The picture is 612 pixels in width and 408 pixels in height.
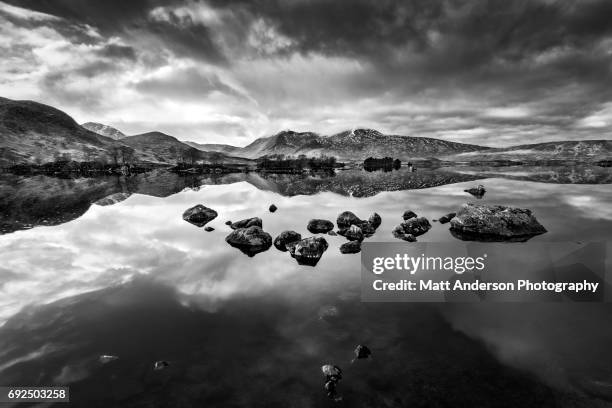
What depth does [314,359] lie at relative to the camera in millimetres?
10234

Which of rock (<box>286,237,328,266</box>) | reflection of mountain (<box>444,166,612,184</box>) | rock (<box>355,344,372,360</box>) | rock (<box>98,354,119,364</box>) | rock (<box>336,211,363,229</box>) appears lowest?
rock (<box>98,354,119,364</box>)

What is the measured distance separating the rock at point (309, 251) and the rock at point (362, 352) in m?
9.42

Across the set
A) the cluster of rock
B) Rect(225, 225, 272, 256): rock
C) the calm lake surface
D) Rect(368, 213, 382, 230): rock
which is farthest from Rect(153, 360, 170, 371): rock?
Rect(368, 213, 382, 230): rock

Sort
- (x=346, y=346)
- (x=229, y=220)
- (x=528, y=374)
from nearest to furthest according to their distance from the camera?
1. (x=528, y=374)
2. (x=346, y=346)
3. (x=229, y=220)

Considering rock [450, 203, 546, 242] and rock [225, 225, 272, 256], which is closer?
rock [225, 225, 272, 256]

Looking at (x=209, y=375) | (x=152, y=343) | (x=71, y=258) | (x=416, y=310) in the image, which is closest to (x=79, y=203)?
(x=71, y=258)

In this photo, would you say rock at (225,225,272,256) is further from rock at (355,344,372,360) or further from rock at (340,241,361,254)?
rock at (355,344,372,360)

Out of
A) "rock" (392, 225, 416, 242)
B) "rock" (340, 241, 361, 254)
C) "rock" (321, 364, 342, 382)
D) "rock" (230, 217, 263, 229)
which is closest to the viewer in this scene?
"rock" (321, 364, 342, 382)

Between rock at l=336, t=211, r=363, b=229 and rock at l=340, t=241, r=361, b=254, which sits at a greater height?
rock at l=336, t=211, r=363, b=229

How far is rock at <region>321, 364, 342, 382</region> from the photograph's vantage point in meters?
9.15

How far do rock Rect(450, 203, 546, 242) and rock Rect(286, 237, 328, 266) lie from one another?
1299 cm

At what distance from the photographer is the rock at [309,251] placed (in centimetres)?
2023

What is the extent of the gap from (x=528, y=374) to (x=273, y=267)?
13.4 m

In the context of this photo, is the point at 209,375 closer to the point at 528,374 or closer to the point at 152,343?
the point at 152,343
